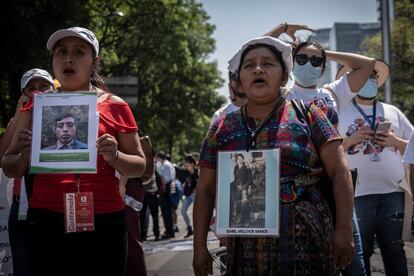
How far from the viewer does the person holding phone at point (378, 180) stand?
15.9ft

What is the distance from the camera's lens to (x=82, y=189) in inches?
125

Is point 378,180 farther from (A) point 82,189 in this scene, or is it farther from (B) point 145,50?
(B) point 145,50

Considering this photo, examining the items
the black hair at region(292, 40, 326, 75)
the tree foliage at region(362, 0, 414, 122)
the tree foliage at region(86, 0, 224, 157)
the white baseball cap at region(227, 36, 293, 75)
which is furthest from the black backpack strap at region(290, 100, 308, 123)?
the tree foliage at region(362, 0, 414, 122)

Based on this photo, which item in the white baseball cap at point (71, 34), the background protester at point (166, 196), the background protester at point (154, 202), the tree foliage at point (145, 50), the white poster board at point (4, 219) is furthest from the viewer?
the tree foliage at point (145, 50)

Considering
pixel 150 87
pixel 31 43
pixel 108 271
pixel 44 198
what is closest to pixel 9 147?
pixel 44 198

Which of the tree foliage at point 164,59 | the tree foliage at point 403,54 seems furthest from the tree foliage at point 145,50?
the tree foliage at point 403,54

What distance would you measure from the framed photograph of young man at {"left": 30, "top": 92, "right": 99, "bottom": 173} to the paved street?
193 inches

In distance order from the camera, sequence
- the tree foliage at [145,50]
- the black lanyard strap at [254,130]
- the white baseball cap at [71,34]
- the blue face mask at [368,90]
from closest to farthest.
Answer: the black lanyard strap at [254,130] < the white baseball cap at [71,34] < the blue face mask at [368,90] < the tree foliage at [145,50]

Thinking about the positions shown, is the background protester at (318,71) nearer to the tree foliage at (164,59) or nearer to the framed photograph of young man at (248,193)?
the framed photograph of young man at (248,193)

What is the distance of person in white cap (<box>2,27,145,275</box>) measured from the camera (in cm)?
319

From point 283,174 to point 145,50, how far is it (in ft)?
73.0

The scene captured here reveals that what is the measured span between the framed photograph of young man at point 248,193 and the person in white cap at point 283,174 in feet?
0.22

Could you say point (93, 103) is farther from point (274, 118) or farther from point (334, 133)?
point (334, 133)

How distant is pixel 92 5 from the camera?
20.8 meters
